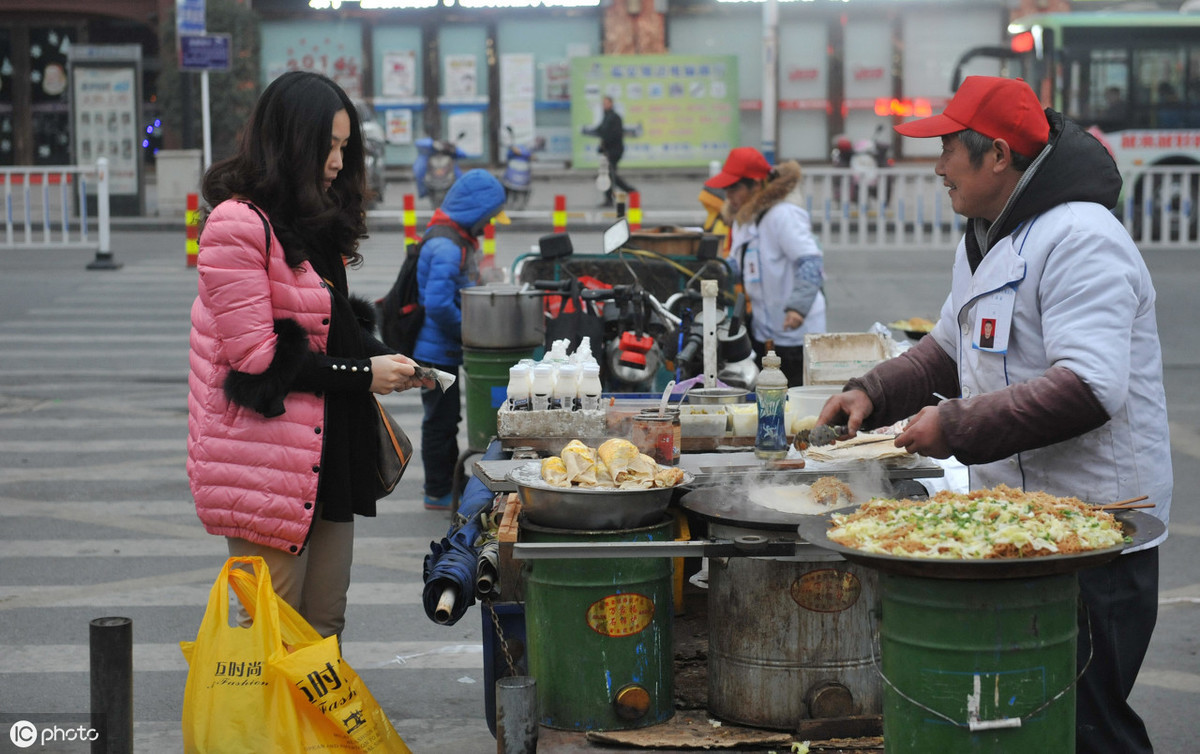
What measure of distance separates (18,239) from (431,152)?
24.7 feet

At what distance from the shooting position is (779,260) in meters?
8.24

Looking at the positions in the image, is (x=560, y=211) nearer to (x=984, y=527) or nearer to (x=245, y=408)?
(x=245, y=408)

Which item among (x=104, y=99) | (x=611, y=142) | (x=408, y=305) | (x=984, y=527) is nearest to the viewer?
(x=984, y=527)

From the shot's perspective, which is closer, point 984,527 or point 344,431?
point 984,527

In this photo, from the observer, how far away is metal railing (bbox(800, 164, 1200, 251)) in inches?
773

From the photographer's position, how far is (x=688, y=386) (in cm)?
552

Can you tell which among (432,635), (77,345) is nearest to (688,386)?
(432,635)

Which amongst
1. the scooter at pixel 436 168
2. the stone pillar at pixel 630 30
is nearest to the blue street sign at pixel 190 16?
the scooter at pixel 436 168

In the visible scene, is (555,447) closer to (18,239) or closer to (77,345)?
(77,345)

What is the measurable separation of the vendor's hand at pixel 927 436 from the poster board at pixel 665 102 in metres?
27.4

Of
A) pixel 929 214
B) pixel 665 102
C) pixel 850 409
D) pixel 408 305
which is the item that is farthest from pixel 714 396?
pixel 665 102

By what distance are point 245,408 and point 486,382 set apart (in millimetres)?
3406


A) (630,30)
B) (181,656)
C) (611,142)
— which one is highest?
(630,30)

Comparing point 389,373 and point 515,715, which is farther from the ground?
point 389,373
